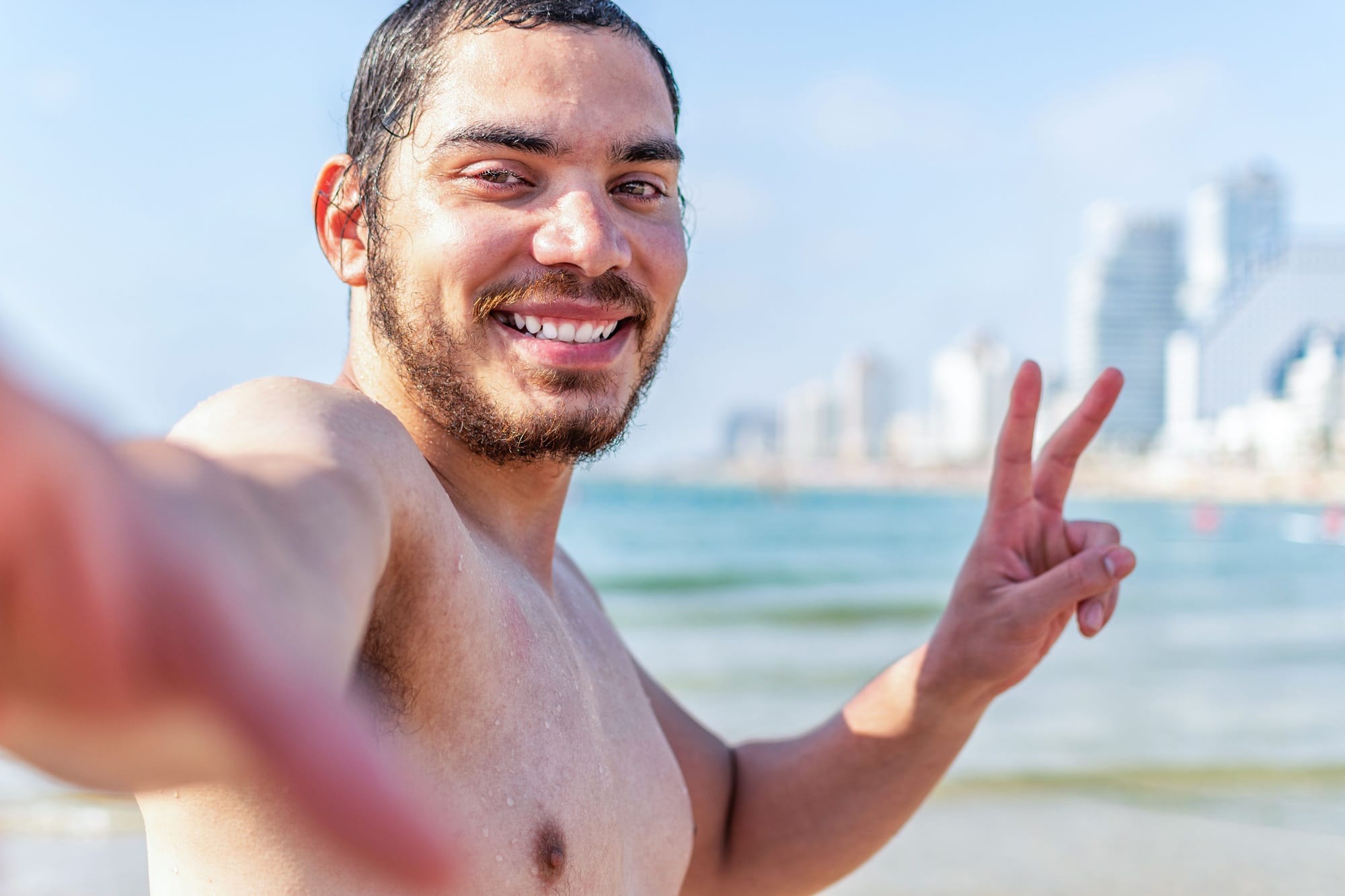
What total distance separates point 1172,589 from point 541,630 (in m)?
17.6

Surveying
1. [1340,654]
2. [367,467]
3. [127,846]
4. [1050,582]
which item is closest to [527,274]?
[367,467]

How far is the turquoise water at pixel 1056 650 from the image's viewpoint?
686 centimetres

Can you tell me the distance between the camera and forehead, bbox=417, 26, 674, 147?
50.9 inches

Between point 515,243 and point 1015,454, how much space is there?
94cm

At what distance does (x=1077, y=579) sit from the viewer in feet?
5.44

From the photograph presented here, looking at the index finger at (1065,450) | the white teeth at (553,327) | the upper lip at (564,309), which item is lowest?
the index finger at (1065,450)

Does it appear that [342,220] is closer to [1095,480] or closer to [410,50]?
[410,50]

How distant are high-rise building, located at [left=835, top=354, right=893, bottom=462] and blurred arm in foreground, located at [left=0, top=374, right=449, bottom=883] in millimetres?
112414

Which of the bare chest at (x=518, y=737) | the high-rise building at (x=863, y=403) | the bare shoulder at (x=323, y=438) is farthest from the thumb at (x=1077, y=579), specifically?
the high-rise building at (x=863, y=403)

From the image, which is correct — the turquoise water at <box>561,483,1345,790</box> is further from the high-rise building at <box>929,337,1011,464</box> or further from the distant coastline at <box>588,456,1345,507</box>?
the high-rise building at <box>929,337,1011,464</box>

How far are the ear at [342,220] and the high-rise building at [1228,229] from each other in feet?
337

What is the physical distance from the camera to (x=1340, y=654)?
10445mm

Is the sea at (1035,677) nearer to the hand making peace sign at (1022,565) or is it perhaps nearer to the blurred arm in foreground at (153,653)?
the blurred arm in foreground at (153,653)

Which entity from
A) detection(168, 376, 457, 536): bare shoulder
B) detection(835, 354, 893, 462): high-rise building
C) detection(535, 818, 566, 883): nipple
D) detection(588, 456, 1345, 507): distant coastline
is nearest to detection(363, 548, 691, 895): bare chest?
detection(535, 818, 566, 883): nipple
